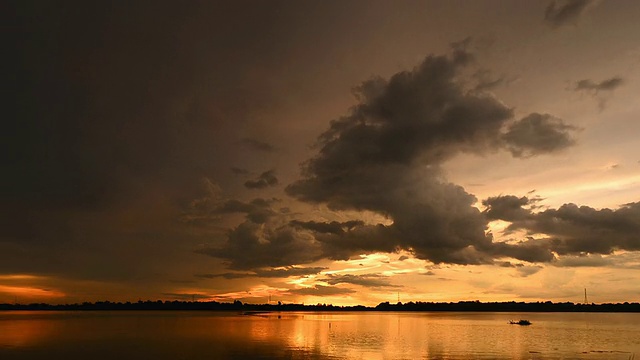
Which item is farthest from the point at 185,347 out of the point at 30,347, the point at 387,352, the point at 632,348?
the point at 632,348

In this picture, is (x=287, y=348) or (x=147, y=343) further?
(x=147, y=343)

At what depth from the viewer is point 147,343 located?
9919 cm

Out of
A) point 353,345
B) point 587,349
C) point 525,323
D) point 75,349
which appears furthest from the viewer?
point 525,323

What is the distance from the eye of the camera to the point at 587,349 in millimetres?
93438

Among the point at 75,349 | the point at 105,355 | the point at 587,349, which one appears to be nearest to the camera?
the point at 105,355

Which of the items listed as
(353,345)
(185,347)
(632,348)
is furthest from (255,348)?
(632,348)

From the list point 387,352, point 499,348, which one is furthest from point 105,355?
point 499,348

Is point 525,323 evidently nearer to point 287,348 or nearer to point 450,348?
point 450,348

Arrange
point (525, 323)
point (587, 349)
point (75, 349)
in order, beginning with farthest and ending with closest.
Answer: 1. point (525, 323)
2. point (587, 349)
3. point (75, 349)

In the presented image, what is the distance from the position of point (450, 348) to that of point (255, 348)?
125ft

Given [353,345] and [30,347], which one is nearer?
[30,347]

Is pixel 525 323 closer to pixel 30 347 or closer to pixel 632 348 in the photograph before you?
pixel 632 348

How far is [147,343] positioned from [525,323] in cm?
15154

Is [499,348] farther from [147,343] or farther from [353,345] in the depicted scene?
[147,343]
